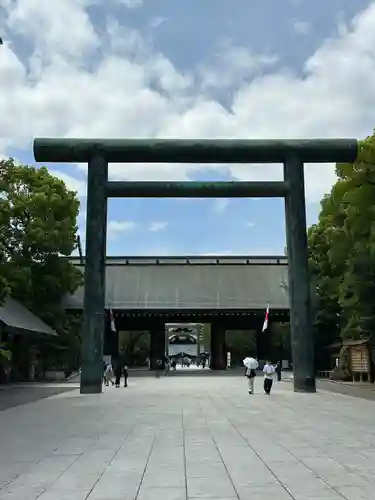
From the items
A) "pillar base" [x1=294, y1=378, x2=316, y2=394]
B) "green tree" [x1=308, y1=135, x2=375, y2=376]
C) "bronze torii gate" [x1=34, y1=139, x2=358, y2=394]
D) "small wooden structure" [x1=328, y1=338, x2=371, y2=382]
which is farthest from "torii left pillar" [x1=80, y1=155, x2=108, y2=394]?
"small wooden structure" [x1=328, y1=338, x2=371, y2=382]

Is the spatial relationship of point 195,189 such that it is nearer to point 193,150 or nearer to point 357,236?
point 193,150

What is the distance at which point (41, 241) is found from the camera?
36938 mm

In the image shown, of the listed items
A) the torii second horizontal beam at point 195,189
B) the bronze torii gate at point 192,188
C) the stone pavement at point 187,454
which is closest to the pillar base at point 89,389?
the bronze torii gate at point 192,188

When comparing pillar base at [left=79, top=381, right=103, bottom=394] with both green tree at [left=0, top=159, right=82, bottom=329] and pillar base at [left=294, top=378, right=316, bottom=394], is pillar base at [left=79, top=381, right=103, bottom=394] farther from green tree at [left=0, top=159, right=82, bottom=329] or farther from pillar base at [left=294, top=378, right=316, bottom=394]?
green tree at [left=0, top=159, right=82, bottom=329]

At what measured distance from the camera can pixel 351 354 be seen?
33.8 meters

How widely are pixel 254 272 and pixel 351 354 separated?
18.3m

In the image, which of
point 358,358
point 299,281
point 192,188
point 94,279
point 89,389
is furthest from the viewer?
point 358,358

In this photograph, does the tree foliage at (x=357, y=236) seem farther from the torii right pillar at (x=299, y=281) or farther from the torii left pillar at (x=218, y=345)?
the torii left pillar at (x=218, y=345)

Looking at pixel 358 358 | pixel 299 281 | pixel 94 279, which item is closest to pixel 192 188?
pixel 94 279

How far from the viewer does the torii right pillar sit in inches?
966

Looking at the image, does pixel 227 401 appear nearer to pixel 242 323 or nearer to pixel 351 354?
pixel 351 354

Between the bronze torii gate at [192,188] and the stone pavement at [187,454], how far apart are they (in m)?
8.12

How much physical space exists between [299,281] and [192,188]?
5882 millimetres

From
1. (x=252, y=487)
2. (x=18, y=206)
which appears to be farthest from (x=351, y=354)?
(x=252, y=487)
